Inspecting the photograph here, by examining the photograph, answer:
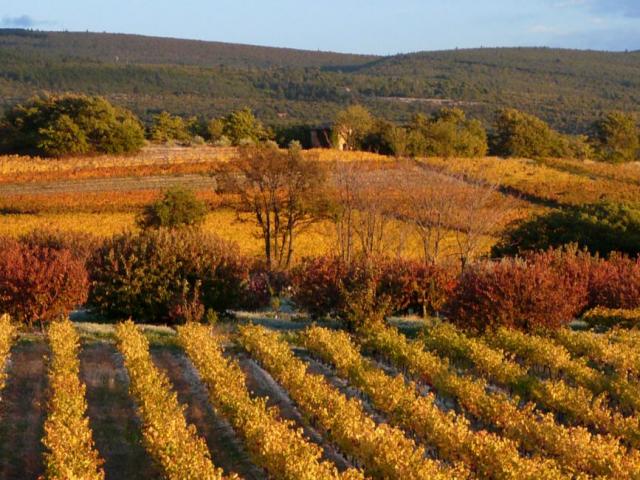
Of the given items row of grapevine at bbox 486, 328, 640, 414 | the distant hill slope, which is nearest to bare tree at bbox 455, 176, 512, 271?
row of grapevine at bbox 486, 328, 640, 414

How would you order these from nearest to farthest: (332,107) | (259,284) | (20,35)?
1. (259,284)
2. (332,107)
3. (20,35)

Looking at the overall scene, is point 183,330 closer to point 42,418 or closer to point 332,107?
point 42,418

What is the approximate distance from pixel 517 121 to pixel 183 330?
69.0m

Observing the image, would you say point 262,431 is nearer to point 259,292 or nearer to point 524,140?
point 259,292

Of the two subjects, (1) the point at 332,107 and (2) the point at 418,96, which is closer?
(1) the point at 332,107

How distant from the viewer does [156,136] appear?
256 ft

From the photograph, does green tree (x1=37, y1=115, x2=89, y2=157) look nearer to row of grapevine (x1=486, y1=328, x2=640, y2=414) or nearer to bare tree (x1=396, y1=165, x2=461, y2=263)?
bare tree (x1=396, y1=165, x2=461, y2=263)

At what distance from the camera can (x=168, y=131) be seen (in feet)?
263

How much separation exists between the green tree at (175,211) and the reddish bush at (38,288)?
1760 centimetres

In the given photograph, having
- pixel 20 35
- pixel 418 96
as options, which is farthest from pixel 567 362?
pixel 20 35

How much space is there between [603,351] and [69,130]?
54.6 meters

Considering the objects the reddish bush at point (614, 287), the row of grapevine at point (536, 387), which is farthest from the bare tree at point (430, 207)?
the row of grapevine at point (536, 387)

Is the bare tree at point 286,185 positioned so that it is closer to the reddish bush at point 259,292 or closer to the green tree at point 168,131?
the reddish bush at point 259,292

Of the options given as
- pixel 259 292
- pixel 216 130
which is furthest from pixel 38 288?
pixel 216 130
